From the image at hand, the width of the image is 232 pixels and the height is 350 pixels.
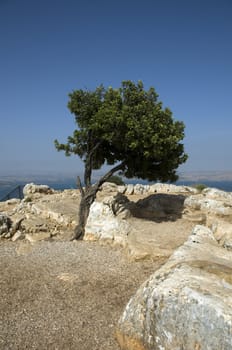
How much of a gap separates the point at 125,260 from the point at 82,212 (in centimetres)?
475

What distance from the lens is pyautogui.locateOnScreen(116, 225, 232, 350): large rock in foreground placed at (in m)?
3.89

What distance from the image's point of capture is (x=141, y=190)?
2653 centimetres

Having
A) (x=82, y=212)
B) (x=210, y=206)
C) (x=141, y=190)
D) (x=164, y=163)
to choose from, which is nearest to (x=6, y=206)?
(x=82, y=212)

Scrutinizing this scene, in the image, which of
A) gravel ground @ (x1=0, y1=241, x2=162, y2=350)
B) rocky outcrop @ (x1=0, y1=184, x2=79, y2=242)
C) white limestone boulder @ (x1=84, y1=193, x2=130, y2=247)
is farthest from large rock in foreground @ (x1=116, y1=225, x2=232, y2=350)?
rocky outcrop @ (x1=0, y1=184, x2=79, y2=242)

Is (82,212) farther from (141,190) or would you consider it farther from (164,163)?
(141,190)

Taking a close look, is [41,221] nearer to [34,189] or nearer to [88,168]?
[88,168]

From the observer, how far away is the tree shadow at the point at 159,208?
16.0 m

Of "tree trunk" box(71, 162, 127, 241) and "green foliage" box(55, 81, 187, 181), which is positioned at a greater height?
"green foliage" box(55, 81, 187, 181)

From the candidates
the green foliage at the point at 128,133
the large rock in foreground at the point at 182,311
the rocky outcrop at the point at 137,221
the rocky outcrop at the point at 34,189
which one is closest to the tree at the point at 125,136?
the green foliage at the point at 128,133

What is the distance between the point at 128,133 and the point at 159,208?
7.31m

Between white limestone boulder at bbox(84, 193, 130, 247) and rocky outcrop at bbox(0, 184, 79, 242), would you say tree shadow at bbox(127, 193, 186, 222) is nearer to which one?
white limestone boulder at bbox(84, 193, 130, 247)

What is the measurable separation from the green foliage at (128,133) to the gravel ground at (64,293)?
5268 mm

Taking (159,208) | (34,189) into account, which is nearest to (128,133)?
(159,208)

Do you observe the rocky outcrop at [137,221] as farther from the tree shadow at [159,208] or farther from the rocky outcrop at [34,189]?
the rocky outcrop at [34,189]
